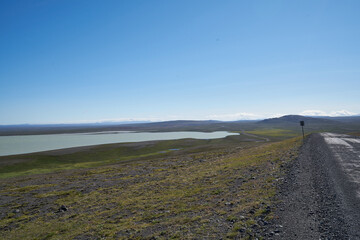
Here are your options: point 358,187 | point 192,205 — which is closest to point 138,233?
point 192,205

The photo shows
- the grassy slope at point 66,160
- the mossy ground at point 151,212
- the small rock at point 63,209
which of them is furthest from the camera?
the grassy slope at point 66,160

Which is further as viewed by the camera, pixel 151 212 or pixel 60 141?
pixel 60 141

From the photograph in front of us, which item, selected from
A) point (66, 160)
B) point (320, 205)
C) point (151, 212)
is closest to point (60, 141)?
point (66, 160)

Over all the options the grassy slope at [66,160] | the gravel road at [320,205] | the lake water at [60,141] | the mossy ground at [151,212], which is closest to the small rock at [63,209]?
the mossy ground at [151,212]

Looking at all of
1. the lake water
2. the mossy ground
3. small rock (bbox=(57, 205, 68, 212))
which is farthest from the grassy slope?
small rock (bbox=(57, 205, 68, 212))

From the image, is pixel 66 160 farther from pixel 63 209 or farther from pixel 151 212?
pixel 151 212

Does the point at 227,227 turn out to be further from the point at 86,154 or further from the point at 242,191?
the point at 86,154

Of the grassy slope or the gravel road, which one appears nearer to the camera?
the gravel road

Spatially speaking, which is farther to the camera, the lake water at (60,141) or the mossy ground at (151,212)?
the lake water at (60,141)

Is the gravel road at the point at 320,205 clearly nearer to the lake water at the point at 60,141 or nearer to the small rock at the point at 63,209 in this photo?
the small rock at the point at 63,209

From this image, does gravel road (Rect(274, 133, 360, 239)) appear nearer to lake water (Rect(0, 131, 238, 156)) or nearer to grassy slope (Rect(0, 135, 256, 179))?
grassy slope (Rect(0, 135, 256, 179))

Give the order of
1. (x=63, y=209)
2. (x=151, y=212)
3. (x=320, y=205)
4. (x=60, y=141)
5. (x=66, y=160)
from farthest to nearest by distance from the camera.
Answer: (x=60, y=141) < (x=66, y=160) < (x=63, y=209) < (x=151, y=212) < (x=320, y=205)

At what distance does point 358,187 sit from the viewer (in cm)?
1272

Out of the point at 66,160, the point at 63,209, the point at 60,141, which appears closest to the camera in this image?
the point at 63,209
